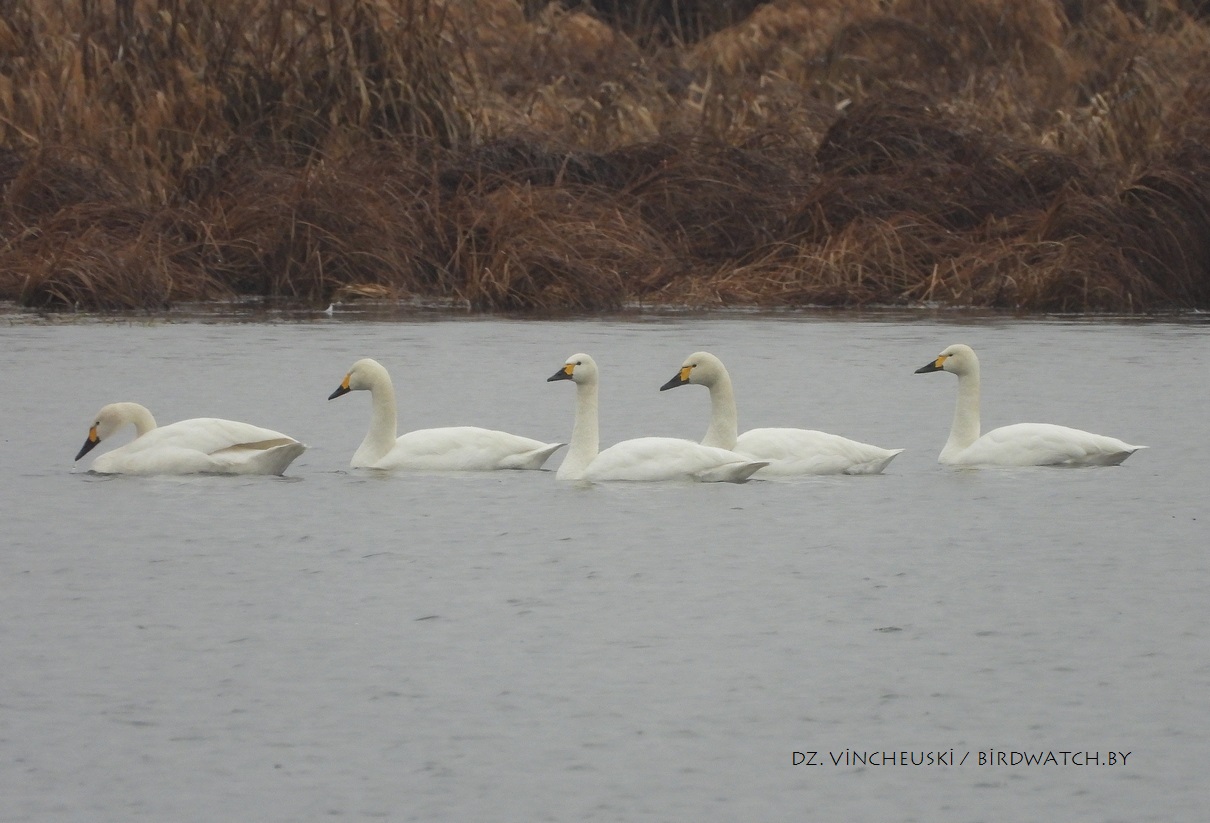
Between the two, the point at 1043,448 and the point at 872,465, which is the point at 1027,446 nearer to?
the point at 1043,448

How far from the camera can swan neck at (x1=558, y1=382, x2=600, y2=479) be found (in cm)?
940

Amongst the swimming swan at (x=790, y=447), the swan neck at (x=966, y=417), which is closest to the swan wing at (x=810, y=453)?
the swimming swan at (x=790, y=447)

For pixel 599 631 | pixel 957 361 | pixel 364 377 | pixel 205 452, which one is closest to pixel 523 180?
pixel 364 377

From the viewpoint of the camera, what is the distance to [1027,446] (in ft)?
31.5

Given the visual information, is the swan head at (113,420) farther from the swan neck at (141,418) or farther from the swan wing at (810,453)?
the swan wing at (810,453)

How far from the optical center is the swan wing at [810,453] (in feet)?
30.6

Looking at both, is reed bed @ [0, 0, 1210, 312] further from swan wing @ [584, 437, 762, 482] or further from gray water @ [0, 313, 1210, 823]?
swan wing @ [584, 437, 762, 482]

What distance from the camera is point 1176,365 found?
13.0m

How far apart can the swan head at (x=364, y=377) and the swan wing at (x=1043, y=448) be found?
8.51 ft

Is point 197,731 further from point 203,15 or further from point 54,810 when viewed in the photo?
point 203,15

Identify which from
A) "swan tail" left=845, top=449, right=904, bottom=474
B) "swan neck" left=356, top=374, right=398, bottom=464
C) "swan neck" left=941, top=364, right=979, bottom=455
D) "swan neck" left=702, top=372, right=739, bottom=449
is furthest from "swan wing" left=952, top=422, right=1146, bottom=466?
"swan neck" left=356, top=374, right=398, bottom=464

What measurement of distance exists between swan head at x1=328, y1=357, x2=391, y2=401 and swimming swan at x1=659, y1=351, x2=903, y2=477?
1369 mm

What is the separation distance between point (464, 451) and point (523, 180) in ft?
30.1

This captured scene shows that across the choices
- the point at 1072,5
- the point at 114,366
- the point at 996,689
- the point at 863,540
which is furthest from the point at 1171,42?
the point at 996,689
